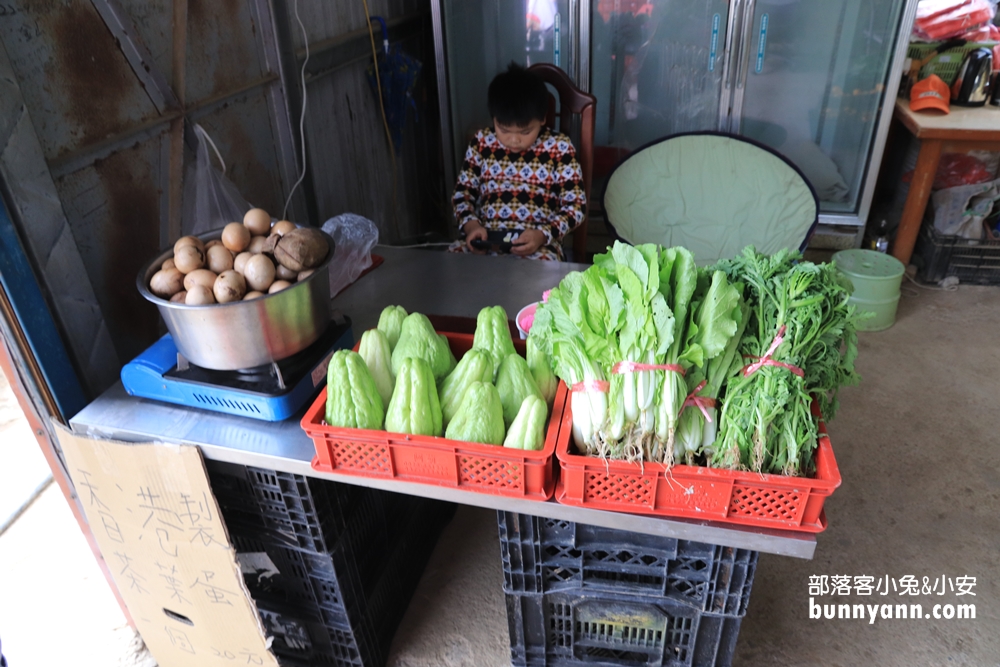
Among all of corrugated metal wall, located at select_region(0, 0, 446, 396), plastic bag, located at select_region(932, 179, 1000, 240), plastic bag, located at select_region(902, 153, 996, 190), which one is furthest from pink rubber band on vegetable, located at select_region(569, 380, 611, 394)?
plastic bag, located at select_region(932, 179, 1000, 240)

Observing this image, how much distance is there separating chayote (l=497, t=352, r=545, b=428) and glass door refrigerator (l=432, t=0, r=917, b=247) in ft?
9.19

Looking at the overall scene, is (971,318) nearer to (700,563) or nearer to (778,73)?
(778,73)

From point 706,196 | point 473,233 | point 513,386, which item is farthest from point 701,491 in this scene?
point 706,196

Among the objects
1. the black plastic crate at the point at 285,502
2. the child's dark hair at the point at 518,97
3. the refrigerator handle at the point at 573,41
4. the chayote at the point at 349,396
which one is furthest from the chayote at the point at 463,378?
the refrigerator handle at the point at 573,41

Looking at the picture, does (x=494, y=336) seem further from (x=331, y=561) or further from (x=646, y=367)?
(x=331, y=561)

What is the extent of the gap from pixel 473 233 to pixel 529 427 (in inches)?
64.0

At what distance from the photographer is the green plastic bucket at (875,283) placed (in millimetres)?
3291

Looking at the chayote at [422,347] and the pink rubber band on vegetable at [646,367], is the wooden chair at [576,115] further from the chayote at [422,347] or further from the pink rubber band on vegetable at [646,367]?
the pink rubber band on vegetable at [646,367]

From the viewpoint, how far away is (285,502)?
154 cm

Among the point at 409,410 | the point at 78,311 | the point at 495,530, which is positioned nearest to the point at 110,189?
the point at 78,311

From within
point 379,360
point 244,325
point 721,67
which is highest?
point 721,67

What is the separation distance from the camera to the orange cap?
3518 millimetres

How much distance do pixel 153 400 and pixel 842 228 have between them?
12.7 ft

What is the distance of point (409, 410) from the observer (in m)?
1.31
